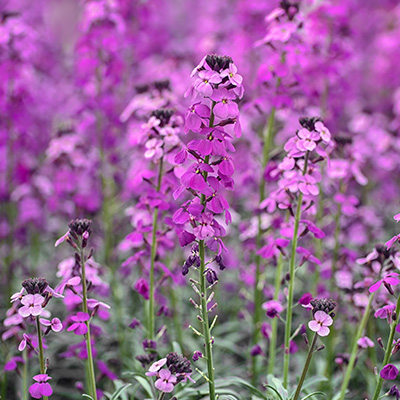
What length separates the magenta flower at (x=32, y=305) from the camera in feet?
6.24

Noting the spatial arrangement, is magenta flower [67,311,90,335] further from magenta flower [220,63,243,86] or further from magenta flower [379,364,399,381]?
magenta flower [379,364,399,381]

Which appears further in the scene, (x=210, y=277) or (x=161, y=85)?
(x=161, y=85)

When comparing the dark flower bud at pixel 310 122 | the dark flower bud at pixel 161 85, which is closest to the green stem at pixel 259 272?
the dark flower bud at pixel 161 85

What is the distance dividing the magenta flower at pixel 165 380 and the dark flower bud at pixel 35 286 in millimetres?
612

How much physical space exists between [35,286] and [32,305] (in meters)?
0.08

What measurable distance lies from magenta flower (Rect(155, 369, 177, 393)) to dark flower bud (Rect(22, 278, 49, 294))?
0.61 m

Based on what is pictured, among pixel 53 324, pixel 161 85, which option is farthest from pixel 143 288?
pixel 161 85

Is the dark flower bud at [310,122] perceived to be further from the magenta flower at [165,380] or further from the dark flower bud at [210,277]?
the magenta flower at [165,380]

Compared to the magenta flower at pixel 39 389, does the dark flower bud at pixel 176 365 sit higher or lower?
higher

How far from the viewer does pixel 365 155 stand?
4.42m

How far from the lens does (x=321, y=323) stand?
1969 millimetres

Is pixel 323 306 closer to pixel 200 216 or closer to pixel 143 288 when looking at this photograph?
pixel 200 216

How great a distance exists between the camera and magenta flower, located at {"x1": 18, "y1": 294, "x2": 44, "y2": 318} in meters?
1.90

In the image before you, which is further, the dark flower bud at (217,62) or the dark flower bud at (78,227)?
the dark flower bud at (78,227)
